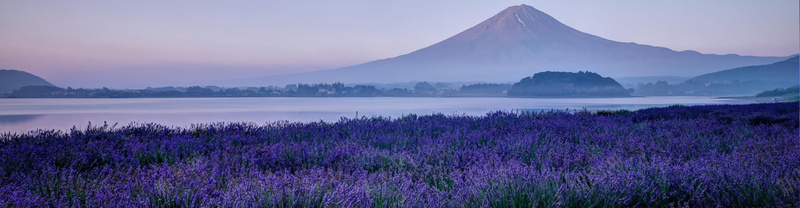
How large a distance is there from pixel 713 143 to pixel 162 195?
5.42 meters

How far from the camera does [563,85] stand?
124438 millimetres

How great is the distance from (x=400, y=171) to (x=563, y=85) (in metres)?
128

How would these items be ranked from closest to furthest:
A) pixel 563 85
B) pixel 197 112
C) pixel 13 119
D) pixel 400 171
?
pixel 400 171
pixel 13 119
pixel 197 112
pixel 563 85

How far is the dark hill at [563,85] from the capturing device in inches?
4879

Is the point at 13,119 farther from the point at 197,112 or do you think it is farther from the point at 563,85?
the point at 563,85

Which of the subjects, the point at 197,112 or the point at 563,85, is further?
the point at 563,85

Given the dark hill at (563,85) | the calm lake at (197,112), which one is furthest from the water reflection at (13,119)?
the dark hill at (563,85)

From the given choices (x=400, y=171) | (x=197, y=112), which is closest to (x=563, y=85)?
(x=197, y=112)

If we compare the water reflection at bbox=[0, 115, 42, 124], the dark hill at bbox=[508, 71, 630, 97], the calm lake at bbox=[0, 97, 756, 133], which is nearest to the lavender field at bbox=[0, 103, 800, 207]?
the calm lake at bbox=[0, 97, 756, 133]

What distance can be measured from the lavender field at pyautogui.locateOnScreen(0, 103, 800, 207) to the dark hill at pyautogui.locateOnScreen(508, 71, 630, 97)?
12054 cm

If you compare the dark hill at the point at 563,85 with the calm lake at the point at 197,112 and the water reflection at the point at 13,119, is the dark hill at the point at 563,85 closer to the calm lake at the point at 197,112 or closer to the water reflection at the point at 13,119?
the calm lake at the point at 197,112

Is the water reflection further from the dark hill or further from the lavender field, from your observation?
the dark hill

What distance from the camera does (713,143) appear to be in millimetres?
5336

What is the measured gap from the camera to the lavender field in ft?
8.58
